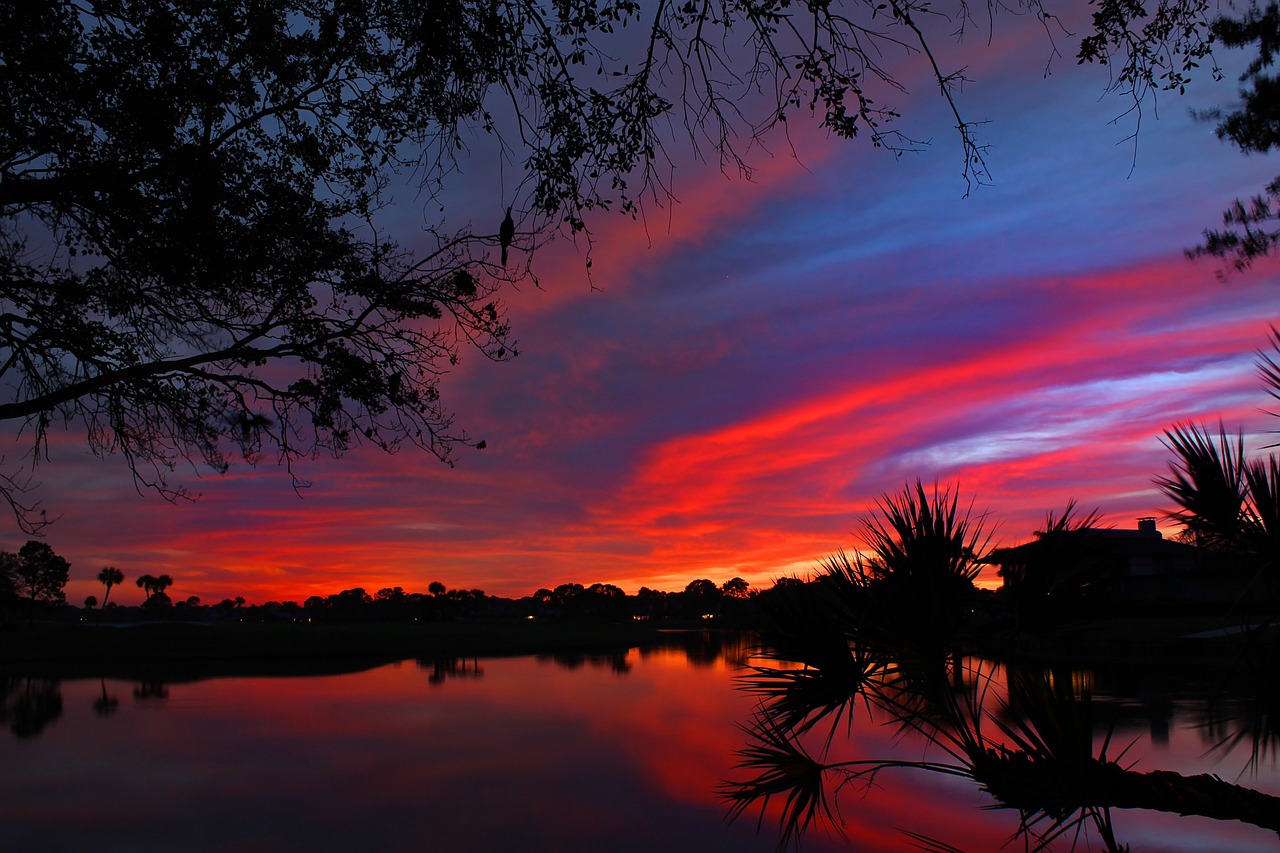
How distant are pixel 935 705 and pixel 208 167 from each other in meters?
6.65

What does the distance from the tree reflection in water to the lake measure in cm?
103

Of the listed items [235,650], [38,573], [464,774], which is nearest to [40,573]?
[38,573]

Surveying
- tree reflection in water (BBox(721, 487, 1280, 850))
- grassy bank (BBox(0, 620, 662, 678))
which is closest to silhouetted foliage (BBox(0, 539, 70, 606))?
grassy bank (BBox(0, 620, 662, 678))

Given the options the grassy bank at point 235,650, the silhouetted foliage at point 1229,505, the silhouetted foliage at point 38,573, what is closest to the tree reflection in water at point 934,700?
the silhouetted foliage at point 1229,505

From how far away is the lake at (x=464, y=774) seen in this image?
435 inches

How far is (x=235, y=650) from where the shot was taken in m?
43.7

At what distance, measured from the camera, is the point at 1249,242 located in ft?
34.6

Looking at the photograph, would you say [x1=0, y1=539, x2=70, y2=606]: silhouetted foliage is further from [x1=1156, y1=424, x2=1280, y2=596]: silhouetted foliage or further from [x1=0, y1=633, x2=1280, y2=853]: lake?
[x1=1156, y1=424, x2=1280, y2=596]: silhouetted foliage

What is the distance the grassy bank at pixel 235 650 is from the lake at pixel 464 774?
431 inches

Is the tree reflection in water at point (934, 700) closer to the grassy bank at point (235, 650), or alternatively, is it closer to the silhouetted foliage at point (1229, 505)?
the silhouetted foliage at point (1229, 505)

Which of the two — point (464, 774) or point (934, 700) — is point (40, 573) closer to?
point (464, 774)

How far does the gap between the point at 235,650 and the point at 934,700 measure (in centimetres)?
4581

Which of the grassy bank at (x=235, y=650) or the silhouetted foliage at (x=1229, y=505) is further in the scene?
the grassy bank at (x=235, y=650)

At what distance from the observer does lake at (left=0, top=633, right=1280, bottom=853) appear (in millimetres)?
11047
